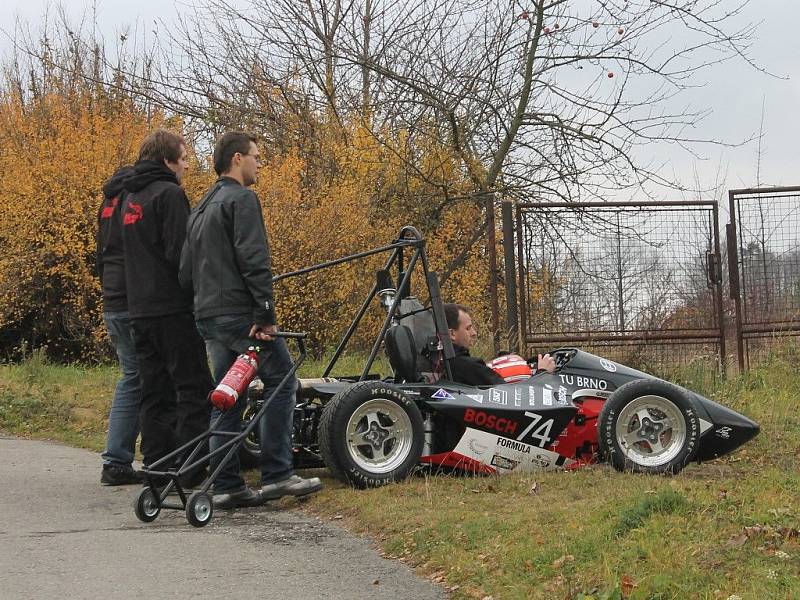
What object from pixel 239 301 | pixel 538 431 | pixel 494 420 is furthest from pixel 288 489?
pixel 538 431

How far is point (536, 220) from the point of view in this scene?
12.0m

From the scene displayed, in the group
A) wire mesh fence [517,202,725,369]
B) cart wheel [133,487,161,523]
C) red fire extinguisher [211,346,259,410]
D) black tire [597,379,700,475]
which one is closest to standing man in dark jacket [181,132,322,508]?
red fire extinguisher [211,346,259,410]

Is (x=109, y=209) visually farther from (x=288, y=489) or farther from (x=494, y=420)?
(x=494, y=420)

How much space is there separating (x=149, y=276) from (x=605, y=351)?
18.7 feet

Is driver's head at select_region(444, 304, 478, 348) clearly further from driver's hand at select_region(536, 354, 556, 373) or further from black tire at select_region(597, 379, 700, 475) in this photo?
black tire at select_region(597, 379, 700, 475)

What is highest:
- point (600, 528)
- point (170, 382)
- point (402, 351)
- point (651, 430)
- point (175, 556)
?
point (402, 351)

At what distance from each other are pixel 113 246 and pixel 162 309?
86 centimetres

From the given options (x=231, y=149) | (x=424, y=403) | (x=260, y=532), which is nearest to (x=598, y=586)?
(x=260, y=532)

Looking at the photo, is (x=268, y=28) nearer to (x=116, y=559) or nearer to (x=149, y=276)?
(x=149, y=276)

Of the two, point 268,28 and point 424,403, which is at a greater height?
point 268,28

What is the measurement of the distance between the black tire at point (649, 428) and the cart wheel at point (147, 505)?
2.82m

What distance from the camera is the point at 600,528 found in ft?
18.1

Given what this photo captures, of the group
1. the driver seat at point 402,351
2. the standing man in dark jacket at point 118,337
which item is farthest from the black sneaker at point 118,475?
the driver seat at point 402,351

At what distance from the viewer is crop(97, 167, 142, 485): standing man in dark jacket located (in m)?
8.13
